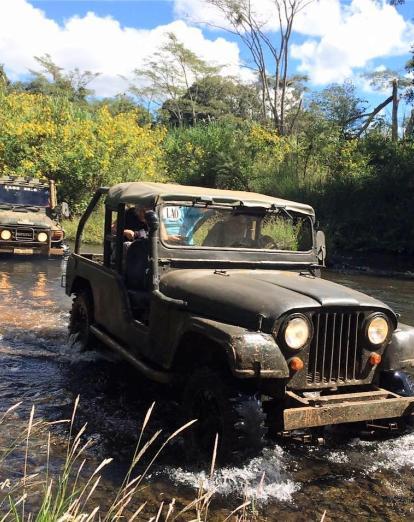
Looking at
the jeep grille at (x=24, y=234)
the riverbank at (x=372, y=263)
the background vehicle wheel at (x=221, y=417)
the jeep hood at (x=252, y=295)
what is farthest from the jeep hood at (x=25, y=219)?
the background vehicle wheel at (x=221, y=417)

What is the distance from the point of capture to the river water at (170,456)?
347 cm

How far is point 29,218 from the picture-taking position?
1294 cm

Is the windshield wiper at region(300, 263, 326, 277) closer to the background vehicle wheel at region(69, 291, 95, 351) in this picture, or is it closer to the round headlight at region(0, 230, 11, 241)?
the background vehicle wheel at region(69, 291, 95, 351)

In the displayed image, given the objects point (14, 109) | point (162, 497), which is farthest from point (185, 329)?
point (14, 109)

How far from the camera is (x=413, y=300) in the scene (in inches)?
466

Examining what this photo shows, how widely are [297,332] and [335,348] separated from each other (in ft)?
1.14

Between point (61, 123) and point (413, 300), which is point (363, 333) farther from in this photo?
point (61, 123)

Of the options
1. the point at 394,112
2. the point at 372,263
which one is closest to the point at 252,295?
the point at 372,263

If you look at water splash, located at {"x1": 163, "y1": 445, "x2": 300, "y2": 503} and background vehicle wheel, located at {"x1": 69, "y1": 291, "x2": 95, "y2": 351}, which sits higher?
background vehicle wheel, located at {"x1": 69, "y1": 291, "x2": 95, "y2": 351}

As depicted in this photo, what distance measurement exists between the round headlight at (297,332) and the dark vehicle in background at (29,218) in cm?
984

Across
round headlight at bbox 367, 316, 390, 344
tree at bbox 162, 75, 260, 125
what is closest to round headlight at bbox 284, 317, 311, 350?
round headlight at bbox 367, 316, 390, 344

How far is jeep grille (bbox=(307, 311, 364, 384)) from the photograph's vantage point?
3.77m

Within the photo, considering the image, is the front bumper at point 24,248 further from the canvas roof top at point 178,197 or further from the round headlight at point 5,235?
the canvas roof top at point 178,197

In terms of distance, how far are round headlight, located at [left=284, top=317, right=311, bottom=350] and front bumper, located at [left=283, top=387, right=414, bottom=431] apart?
320mm
